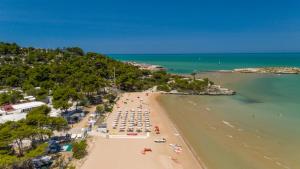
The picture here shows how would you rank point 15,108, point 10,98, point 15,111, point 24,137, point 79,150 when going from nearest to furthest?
1. point 24,137
2. point 79,150
3. point 15,111
4. point 15,108
5. point 10,98

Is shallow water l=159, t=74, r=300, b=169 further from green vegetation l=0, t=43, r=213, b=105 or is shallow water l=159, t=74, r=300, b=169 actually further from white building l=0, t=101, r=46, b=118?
white building l=0, t=101, r=46, b=118

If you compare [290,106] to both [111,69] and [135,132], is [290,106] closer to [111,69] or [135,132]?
[135,132]

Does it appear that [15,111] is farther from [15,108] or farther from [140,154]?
[140,154]

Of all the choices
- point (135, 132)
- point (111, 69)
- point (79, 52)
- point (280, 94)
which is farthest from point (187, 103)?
point (79, 52)

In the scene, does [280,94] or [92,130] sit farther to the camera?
[280,94]

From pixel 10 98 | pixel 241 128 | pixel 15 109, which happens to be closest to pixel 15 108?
pixel 15 109

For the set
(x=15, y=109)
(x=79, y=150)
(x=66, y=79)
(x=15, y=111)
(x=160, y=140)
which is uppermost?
(x=66, y=79)

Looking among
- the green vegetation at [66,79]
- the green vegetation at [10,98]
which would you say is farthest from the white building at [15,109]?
the green vegetation at [66,79]

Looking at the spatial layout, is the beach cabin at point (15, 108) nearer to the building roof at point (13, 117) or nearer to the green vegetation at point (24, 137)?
the building roof at point (13, 117)
